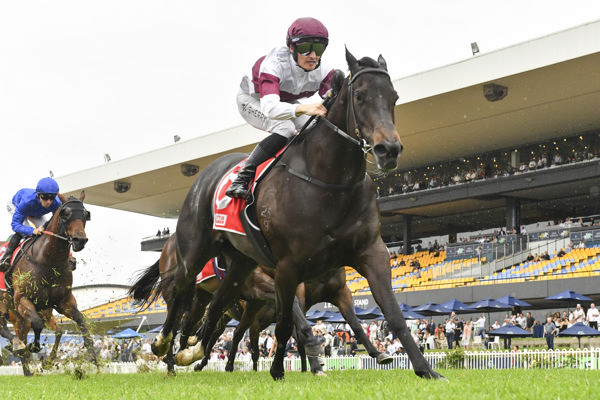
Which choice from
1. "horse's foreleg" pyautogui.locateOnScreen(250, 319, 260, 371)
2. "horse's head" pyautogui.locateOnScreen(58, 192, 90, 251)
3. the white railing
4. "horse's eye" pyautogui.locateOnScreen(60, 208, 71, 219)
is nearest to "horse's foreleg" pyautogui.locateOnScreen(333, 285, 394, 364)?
"horse's foreleg" pyautogui.locateOnScreen(250, 319, 260, 371)

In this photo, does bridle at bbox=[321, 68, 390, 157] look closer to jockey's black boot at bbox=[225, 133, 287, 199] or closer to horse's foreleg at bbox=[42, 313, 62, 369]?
jockey's black boot at bbox=[225, 133, 287, 199]

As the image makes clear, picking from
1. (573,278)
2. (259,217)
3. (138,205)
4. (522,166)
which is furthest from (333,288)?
(138,205)

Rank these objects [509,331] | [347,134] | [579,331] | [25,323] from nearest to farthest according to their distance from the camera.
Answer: [347,134] → [25,323] → [579,331] → [509,331]

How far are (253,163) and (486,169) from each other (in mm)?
28583

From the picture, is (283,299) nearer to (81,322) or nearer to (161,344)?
(161,344)

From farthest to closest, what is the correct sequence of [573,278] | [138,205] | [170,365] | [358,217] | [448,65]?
[138,205] → [448,65] → [573,278] → [170,365] → [358,217]

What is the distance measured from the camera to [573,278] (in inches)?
977

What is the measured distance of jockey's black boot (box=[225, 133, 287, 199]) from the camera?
19.1ft

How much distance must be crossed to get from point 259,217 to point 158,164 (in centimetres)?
3340

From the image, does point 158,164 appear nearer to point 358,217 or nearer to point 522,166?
point 522,166

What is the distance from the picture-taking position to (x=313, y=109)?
17.6 feet

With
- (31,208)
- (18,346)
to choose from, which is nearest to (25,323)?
(18,346)

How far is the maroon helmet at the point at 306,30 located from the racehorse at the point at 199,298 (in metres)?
2.69

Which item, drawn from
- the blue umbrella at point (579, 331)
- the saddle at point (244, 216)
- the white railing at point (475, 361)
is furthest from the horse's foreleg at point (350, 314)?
the blue umbrella at point (579, 331)
